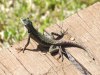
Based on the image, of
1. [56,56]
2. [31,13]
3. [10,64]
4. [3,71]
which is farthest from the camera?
[31,13]

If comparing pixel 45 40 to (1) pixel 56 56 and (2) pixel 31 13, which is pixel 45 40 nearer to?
(1) pixel 56 56

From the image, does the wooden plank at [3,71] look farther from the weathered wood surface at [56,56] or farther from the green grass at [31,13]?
the green grass at [31,13]

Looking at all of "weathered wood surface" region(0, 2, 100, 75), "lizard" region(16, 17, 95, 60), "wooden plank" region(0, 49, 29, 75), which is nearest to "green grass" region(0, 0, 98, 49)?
"lizard" region(16, 17, 95, 60)

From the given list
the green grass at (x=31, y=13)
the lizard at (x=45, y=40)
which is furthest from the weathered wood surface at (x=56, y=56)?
the green grass at (x=31, y=13)

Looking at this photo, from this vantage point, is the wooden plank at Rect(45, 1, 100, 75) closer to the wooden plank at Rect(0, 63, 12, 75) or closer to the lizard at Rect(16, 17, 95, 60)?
the lizard at Rect(16, 17, 95, 60)

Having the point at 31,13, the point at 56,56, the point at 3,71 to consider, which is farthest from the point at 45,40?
the point at 31,13

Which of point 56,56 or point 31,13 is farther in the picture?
point 31,13

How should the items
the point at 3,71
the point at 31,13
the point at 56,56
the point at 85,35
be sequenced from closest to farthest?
the point at 3,71
the point at 56,56
the point at 85,35
the point at 31,13
